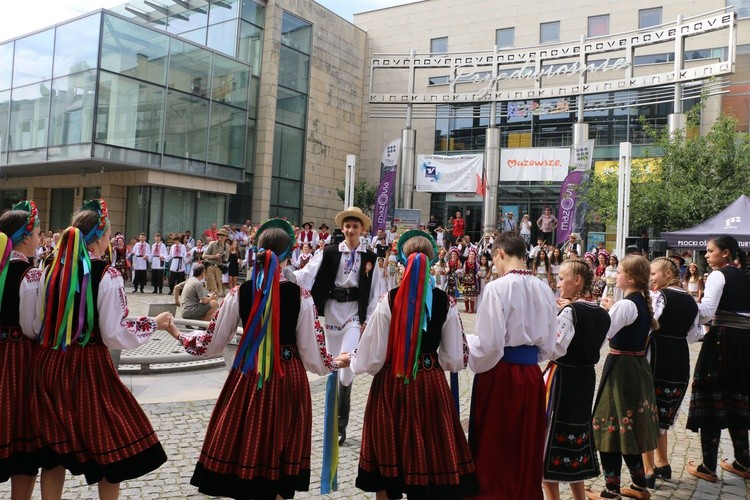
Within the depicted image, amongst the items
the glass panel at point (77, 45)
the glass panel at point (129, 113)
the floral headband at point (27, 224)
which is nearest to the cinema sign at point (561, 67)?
the glass panel at point (129, 113)

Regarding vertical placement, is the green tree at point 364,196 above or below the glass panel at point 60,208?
above

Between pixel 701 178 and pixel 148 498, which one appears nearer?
pixel 148 498

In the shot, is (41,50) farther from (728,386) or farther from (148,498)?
(728,386)

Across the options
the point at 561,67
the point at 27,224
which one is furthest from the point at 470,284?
the point at 561,67

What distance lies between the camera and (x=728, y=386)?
4.87 metres

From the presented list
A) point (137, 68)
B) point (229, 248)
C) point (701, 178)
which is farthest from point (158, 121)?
point (701, 178)

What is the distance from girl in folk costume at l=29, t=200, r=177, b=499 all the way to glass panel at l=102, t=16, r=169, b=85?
19.4m

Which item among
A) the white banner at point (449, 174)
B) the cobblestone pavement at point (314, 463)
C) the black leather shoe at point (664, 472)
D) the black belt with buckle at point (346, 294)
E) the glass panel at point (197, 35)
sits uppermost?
the glass panel at point (197, 35)

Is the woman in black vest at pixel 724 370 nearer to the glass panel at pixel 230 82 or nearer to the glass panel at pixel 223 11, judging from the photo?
the glass panel at pixel 230 82

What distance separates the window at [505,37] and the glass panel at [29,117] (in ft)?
70.1

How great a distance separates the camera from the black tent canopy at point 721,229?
10.9m

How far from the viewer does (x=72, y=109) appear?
2067cm

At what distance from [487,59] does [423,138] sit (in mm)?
6569

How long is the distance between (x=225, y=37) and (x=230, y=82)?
3047mm
